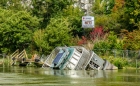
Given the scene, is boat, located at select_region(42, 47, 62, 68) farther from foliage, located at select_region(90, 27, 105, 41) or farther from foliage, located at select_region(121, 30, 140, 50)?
foliage, located at select_region(90, 27, 105, 41)

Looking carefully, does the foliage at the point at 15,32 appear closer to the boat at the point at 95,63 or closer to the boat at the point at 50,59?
the boat at the point at 50,59

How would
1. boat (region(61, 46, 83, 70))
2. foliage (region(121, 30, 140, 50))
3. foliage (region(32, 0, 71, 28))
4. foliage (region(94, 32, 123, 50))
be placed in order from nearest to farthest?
1. boat (region(61, 46, 83, 70))
2. foliage (region(121, 30, 140, 50))
3. foliage (region(94, 32, 123, 50))
4. foliage (region(32, 0, 71, 28))

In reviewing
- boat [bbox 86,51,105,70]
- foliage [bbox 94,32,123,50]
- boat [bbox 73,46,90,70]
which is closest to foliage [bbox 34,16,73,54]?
foliage [bbox 94,32,123,50]

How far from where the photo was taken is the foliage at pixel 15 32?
→ 66.3 m

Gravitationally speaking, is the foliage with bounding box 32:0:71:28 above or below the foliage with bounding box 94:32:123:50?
above

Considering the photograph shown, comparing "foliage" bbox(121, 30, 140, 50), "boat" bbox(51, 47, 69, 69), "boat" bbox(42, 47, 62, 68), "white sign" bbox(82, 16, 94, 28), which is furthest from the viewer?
"white sign" bbox(82, 16, 94, 28)

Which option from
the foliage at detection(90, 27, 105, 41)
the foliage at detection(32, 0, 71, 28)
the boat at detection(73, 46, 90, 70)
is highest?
the foliage at detection(32, 0, 71, 28)

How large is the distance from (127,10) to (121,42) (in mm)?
8674

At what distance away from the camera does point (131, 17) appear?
222 feet

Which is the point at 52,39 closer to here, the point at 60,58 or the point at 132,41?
the point at 132,41

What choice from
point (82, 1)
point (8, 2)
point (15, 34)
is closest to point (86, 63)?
point (15, 34)

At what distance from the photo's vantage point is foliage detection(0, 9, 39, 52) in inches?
2611

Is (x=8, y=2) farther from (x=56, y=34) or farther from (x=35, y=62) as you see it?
(x=35, y=62)

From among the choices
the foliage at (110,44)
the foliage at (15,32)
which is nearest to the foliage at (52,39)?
the foliage at (15,32)
